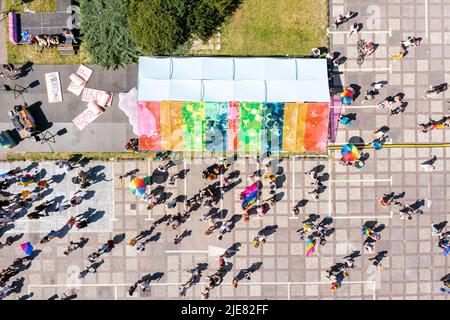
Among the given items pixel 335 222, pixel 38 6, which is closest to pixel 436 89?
pixel 335 222

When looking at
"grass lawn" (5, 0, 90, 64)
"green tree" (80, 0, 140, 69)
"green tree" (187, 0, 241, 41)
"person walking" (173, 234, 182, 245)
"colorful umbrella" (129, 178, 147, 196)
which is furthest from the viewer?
"person walking" (173, 234, 182, 245)

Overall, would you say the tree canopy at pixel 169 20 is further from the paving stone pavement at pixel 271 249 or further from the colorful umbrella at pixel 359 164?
the colorful umbrella at pixel 359 164

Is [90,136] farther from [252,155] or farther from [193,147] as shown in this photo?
[252,155]

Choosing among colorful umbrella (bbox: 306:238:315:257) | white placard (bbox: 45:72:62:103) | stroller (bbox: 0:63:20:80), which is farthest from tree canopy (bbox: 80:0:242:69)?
colorful umbrella (bbox: 306:238:315:257)

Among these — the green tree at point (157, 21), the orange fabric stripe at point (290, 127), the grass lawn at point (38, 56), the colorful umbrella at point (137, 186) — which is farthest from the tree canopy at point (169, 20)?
the colorful umbrella at point (137, 186)

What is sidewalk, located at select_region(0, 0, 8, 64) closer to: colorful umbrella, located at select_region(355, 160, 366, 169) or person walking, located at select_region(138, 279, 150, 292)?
person walking, located at select_region(138, 279, 150, 292)

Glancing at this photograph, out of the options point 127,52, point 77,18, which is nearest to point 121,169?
point 127,52

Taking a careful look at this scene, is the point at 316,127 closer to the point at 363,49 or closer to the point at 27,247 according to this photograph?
the point at 363,49
